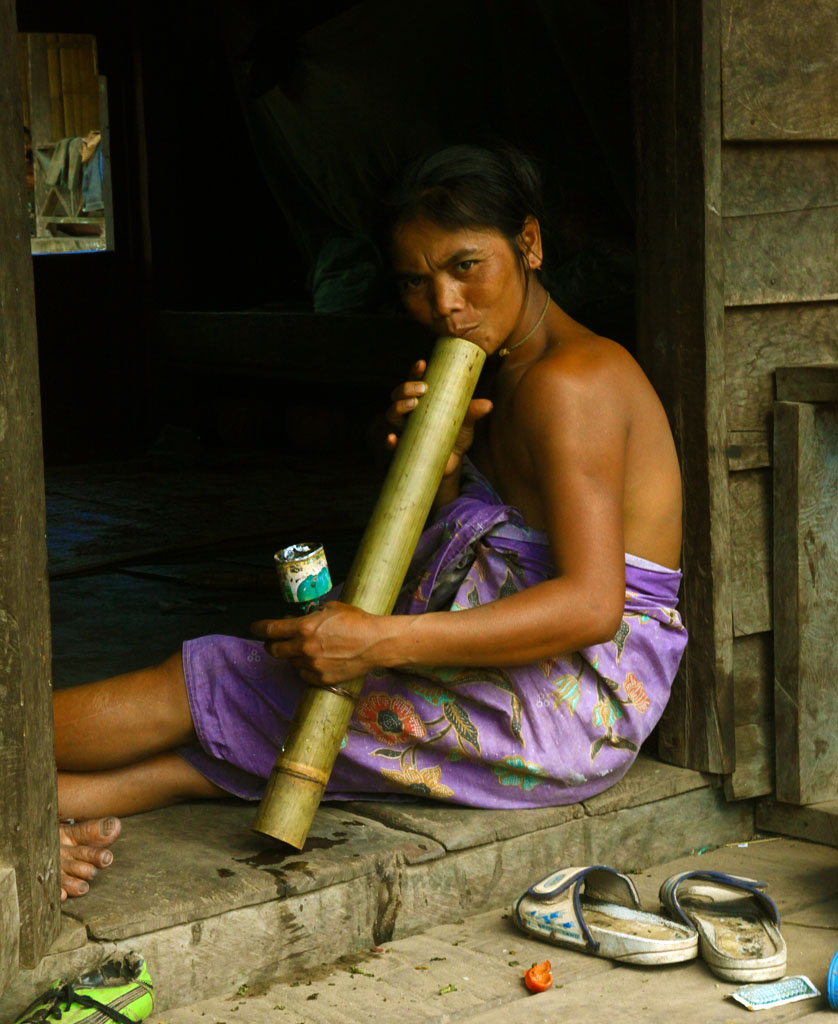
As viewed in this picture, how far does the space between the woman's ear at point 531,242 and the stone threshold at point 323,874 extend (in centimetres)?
104

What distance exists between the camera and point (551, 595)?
240 cm

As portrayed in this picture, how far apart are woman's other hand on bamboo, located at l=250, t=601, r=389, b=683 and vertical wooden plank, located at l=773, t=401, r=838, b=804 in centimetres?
98

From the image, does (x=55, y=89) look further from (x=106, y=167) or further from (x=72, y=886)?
(x=72, y=886)

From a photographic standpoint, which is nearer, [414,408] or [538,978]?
[538,978]

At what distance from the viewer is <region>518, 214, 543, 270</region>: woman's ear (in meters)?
2.58

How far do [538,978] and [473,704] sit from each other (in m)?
0.52

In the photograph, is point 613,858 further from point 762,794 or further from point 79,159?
point 79,159

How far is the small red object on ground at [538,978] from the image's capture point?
228 centimetres

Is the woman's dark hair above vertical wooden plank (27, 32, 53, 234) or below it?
below

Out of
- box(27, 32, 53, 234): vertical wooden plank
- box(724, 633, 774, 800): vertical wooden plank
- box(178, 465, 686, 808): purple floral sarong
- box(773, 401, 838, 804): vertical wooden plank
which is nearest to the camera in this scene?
box(178, 465, 686, 808): purple floral sarong

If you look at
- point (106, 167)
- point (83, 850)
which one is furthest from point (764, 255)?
point (106, 167)

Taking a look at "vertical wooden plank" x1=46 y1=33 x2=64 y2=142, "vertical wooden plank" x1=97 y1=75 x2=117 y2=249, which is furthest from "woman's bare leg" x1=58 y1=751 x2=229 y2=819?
"vertical wooden plank" x1=46 y1=33 x2=64 y2=142

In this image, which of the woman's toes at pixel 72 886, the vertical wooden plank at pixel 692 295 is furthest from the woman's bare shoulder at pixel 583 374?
the woman's toes at pixel 72 886

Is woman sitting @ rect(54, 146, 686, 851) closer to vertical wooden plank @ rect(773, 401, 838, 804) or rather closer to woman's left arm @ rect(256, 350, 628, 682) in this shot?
woman's left arm @ rect(256, 350, 628, 682)
